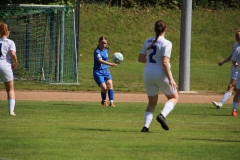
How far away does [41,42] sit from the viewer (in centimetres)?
3119

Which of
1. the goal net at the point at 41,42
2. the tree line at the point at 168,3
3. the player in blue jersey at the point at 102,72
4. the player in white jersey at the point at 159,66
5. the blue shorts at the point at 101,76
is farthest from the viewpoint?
the tree line at the point at 168,3

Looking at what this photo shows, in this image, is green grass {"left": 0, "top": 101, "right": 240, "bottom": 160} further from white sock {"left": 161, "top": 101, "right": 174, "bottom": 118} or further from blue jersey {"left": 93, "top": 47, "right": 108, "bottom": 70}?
blue jersey {"left": 93, "top": 47, "right": 108, "bottom": 70}

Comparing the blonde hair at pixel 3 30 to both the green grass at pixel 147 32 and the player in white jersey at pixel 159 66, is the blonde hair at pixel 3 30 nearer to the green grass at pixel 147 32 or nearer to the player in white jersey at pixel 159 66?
the player in white jersey at pixel 159 66

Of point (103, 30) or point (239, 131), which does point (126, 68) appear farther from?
point (239, 131)

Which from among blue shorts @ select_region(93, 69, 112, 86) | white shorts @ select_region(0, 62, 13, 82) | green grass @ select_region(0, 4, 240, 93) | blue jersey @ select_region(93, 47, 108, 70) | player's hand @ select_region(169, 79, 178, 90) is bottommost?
green grass @ select_region(0, 4, 240, 93)

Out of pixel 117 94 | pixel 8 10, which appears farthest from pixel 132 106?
pixel 8 10

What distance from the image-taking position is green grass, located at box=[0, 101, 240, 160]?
9.82 m

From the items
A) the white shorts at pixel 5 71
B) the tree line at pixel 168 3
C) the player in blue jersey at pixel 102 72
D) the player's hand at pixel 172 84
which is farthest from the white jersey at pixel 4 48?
the tree line at pixel 168 3

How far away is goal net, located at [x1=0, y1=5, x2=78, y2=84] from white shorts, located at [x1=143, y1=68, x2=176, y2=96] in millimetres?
15466

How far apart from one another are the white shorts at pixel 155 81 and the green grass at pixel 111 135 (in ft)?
2.42

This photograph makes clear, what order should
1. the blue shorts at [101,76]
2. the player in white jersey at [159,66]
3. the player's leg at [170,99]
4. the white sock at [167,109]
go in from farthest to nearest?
the blue shorts at [101,76], the white sock at [167,109], the player's leg at [170,99], the player in white jersey at [159,66]

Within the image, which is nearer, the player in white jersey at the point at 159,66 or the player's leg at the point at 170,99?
the player in white jersey at the point at 159,66

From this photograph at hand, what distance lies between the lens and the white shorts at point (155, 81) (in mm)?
12102

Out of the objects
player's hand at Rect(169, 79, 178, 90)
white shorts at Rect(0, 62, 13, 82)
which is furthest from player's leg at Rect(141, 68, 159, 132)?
white shorts at Rect(0, 62, 13, 82)
